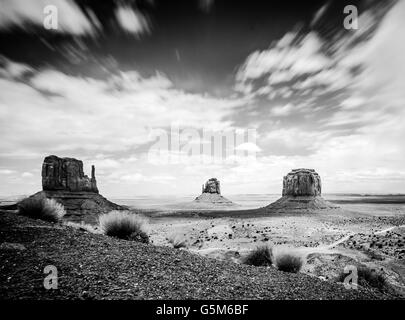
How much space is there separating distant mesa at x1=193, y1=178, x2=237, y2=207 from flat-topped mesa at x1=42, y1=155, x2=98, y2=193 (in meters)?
53.4

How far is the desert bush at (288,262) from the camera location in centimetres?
840

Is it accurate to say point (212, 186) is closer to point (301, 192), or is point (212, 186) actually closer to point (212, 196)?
point (212, 196)

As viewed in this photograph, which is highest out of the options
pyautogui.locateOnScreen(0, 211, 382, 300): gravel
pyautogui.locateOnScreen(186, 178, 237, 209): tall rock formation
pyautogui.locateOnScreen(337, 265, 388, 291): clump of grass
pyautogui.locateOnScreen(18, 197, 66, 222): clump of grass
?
pyautogui.locateOnScreen(18, 197, 66, 222): clump of grass

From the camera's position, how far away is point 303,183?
73500 millimetres

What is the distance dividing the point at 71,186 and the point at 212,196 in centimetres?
6437

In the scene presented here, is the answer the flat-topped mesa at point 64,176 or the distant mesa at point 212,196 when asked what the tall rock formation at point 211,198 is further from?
the flat-topped mesa at point 64,176

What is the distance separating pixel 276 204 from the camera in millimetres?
73000

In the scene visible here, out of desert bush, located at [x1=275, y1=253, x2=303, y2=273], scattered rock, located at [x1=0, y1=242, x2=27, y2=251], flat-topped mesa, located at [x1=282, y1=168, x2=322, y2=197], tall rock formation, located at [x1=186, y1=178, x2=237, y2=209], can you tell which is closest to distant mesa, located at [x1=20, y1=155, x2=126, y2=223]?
tall rock formation, located at [x1=186, y1=178, x2=237, y2=209]

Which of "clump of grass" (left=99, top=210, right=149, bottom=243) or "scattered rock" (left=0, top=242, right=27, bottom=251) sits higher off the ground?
"scattered rock" (left=0, top=242, right=27, bottom=251)

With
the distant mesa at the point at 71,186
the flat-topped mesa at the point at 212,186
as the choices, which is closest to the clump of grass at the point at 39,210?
the distant mesa at the point at 71,186

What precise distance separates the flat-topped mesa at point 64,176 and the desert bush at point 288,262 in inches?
2794

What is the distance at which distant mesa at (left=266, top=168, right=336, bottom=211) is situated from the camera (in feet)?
218

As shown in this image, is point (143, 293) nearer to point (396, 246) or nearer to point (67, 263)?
point (67, 263)

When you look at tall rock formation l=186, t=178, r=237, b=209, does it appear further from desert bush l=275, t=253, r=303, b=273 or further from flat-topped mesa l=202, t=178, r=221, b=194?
desert bush l=275, t=253, r=303, b=273
